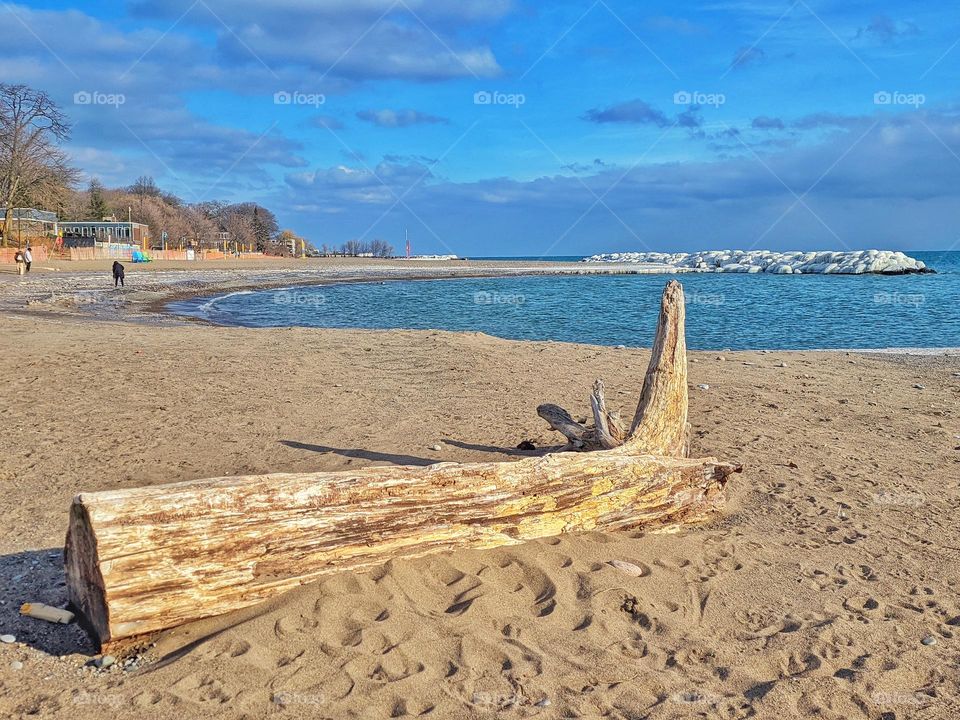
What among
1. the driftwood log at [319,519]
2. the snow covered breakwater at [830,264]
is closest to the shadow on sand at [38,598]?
the driftwood log at [319,519]

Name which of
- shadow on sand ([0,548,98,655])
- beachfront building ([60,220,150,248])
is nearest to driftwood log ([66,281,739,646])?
shadow on sand ([0,548,98,655])

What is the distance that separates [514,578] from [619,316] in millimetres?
28823

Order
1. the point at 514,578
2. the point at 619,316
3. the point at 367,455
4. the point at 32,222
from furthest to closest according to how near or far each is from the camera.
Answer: the point at 32,222, the point at 619,316, the point at 367,455, the point at 514,578

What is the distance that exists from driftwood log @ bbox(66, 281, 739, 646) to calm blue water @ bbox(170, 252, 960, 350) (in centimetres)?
1670

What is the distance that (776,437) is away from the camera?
8883 mm

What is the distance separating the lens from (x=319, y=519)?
457 cm

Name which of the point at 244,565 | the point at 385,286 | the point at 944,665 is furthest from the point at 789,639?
the point at 385,286

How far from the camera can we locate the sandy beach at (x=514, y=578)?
12.4ft

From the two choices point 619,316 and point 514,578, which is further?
point 619,316

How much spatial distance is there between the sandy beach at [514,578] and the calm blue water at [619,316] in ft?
44.3

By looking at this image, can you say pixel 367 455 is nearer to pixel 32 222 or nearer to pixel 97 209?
pixel 32 222

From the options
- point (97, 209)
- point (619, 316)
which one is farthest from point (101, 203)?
point (619, 316)

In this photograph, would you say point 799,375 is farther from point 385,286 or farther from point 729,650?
point 385,286

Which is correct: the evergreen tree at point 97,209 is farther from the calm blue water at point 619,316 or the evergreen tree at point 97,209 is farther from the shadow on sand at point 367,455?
the shadow on sand at point 367,455
